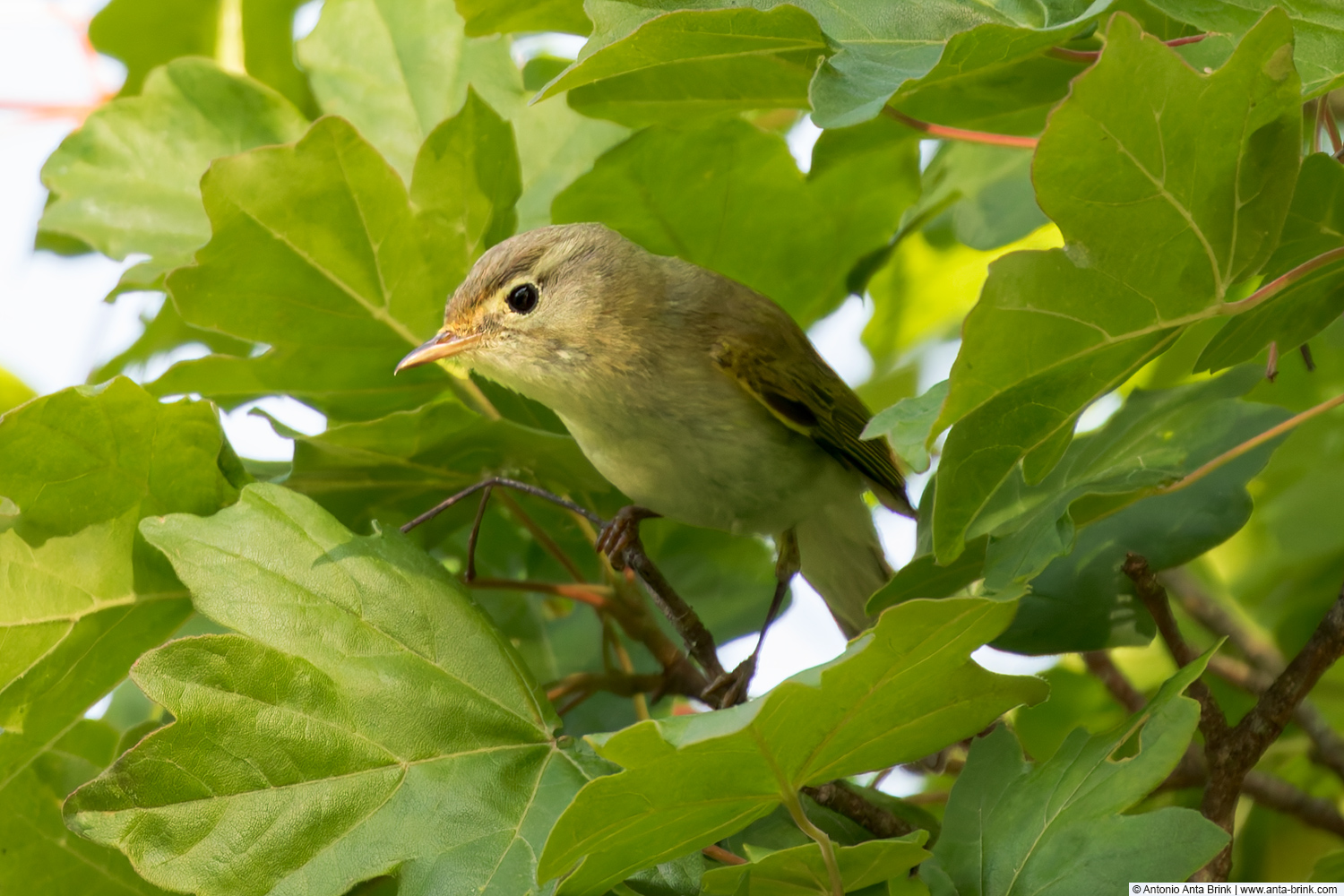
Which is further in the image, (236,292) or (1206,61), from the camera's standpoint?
(236,292)

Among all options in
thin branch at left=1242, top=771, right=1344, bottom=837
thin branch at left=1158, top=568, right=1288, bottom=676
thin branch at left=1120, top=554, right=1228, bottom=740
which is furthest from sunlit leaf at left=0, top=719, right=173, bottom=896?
thin branch at left=1158, top=568, right=1288, bottom=676

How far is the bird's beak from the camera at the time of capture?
2078 mm

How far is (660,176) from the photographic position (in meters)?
2.22

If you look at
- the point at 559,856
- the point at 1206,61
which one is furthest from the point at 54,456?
the point at 1206,61

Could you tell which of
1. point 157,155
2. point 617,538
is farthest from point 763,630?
point 157,155

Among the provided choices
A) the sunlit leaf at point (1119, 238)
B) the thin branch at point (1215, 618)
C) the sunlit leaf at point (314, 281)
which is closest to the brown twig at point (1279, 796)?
the thin branch at point (1215, 618)

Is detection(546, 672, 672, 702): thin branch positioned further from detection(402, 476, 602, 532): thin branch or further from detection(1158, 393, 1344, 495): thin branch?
detection(1158, 393, 1344, 495): thin branch

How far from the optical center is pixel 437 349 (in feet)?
6.97

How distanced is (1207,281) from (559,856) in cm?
91

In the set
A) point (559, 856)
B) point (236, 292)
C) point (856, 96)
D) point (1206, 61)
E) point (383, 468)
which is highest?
point (1206, 61)

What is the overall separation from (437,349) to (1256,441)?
1.26 meters

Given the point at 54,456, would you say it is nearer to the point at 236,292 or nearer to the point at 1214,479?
the point at 236,292

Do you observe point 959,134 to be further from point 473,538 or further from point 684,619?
point 473,538

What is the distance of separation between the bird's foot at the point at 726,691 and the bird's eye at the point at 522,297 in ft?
3.20
